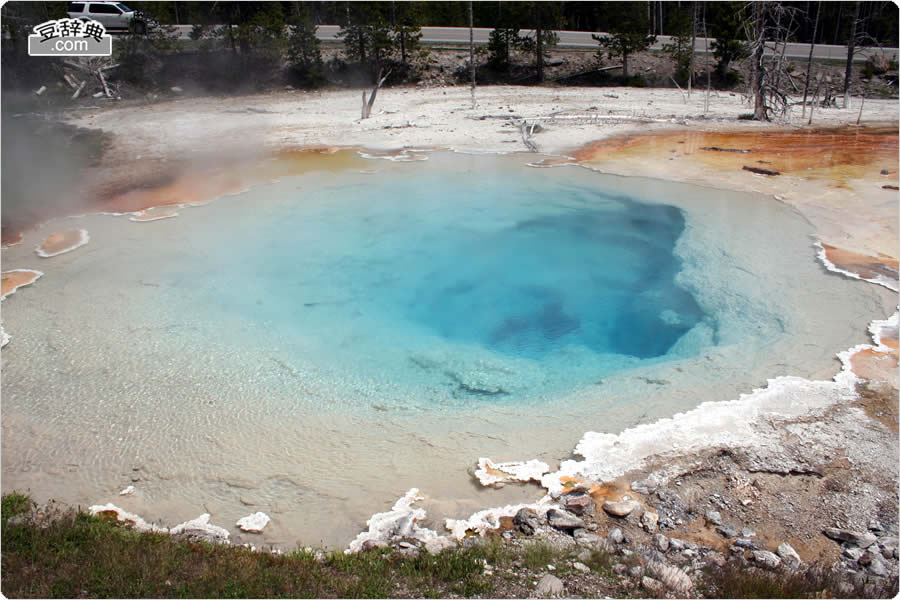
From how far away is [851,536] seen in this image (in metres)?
3.62

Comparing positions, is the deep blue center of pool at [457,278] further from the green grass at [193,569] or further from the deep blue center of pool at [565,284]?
the green grass at [193,569]

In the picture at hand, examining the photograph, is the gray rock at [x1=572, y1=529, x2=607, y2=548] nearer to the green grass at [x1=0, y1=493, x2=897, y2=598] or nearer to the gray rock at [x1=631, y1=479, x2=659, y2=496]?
the green grass at [x1=0, y1=493, x2=897, y2=598]

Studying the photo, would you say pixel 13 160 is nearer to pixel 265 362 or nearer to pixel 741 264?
pixel 265 362

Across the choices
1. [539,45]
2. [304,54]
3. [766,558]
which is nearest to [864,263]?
[766,558]

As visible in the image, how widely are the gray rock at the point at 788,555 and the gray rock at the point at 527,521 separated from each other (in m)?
1.21

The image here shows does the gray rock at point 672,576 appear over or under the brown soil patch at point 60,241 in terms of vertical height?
under

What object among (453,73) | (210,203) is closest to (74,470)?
(210,203)

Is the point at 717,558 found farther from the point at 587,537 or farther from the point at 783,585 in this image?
the point at 587,537

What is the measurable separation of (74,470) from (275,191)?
20.0 ft

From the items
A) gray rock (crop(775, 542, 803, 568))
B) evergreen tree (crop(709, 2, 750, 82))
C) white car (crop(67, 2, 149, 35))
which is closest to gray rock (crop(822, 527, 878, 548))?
gray rock (crop(775, 542, 803, 568))

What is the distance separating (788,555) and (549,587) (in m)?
1.33

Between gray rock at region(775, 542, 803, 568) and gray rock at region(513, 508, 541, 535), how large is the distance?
121 centimetres

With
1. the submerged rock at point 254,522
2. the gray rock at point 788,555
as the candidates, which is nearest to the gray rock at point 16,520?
the submerged rock at point 254,522

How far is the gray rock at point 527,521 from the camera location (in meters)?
3.66
